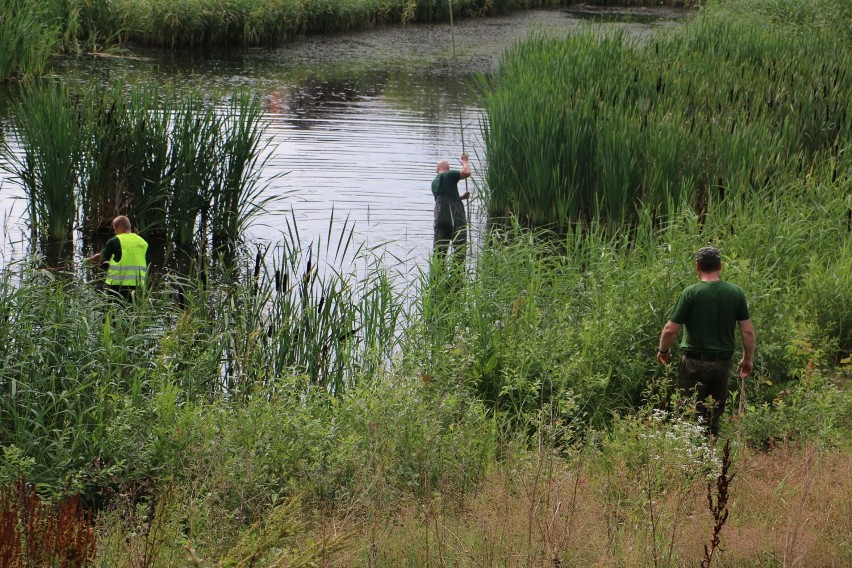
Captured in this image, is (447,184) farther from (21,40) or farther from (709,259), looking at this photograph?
(21,40)

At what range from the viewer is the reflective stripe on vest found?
30.1 feet

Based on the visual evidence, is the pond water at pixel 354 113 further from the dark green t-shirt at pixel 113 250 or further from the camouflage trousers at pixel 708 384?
the camouflage trousers at pixel 708 384

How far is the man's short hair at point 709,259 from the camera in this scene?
663 cm

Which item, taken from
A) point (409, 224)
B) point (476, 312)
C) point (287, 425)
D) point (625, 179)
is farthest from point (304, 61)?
point (287, 425)

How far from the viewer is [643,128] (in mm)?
12844

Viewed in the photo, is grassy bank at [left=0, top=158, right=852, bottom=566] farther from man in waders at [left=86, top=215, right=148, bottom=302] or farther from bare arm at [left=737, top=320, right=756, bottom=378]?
man in waders at [left=86, top=215, right=148, bottom=302]

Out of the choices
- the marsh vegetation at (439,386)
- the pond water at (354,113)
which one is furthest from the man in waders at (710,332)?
the pond water at (354,113)

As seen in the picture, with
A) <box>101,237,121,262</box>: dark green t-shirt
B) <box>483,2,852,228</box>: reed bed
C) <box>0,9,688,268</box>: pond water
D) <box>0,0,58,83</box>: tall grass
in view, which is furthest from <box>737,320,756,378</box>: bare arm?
<box>0,0,58,83</box>: tall grass

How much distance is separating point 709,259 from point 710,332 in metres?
0.47

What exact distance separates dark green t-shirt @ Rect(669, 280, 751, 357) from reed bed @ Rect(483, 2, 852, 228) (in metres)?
3.87

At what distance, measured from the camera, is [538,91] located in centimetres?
1339

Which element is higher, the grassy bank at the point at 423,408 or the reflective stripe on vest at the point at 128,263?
the reflective stripe on vest at the point at 128,263

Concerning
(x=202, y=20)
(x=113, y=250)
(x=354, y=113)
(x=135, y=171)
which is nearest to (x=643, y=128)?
(x=135, y=171)

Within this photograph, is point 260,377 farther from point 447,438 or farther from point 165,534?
point 165,534
